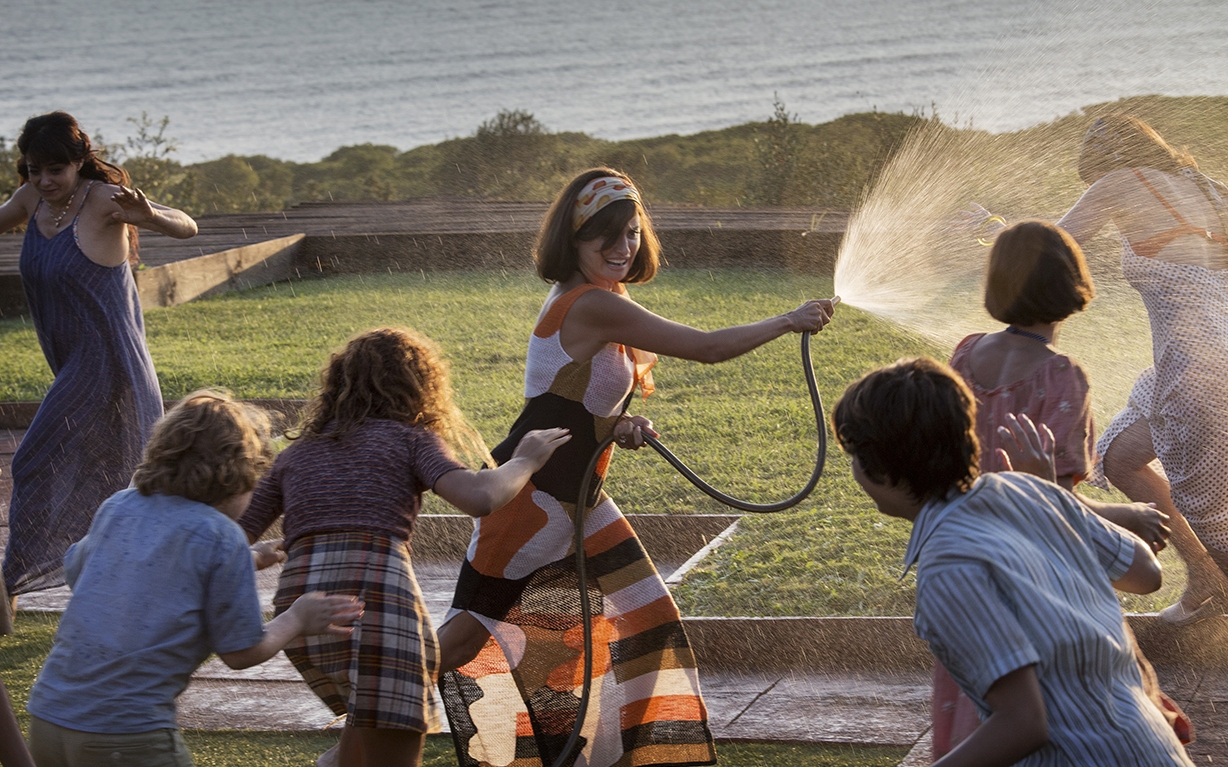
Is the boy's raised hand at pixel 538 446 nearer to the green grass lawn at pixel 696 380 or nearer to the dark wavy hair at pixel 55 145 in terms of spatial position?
the green grass lawn at pixel 696 380

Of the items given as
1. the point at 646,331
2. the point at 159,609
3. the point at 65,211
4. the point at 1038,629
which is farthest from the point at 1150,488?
the point at 65,211

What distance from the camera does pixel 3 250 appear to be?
15.9 meters

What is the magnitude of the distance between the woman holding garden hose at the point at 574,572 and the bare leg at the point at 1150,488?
1579 millimetres

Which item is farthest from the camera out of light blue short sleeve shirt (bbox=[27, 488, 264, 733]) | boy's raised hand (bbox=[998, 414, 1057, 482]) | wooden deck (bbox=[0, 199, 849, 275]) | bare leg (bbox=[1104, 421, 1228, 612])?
wooden deck (bbox=[0, 199, 849, 275])

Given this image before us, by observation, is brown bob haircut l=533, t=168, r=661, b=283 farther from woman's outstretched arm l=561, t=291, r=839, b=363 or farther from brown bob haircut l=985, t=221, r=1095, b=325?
brown bob haircut l=985, t=221, r=1095, b=325

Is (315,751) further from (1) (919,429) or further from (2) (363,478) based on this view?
(1) (919,429)

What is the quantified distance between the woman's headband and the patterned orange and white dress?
0.20 meters

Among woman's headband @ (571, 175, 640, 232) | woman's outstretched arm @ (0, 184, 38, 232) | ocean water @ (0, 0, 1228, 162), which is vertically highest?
ocean water @ (0, 0, 1228, 162)

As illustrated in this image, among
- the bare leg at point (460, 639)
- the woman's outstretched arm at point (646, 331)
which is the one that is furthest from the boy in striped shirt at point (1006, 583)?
the bare leg at point (460, 639)

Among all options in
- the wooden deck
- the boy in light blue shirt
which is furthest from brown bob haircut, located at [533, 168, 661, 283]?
the wooden deck

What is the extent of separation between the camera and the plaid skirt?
10.6ft

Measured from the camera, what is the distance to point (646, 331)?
3799 millimetres

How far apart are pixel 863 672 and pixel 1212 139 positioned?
10624 millimetres

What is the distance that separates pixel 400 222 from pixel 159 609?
47.8 feet
